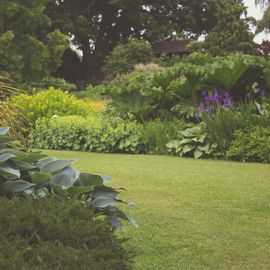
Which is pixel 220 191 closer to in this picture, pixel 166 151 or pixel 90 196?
pixel 90 196

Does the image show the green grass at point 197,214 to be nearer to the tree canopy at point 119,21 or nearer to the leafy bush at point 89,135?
the leafy bush at point 89,135

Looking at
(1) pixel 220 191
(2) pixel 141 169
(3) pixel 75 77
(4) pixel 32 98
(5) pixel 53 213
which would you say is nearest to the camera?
(5) pixel 53 213

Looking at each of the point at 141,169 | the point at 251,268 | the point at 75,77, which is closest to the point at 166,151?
the point at 141,169

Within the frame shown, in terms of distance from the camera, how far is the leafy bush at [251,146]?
856 centimetres

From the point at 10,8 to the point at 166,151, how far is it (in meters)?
15.2

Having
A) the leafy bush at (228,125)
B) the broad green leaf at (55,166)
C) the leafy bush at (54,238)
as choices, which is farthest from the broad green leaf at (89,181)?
the leafy bush at (228,125)

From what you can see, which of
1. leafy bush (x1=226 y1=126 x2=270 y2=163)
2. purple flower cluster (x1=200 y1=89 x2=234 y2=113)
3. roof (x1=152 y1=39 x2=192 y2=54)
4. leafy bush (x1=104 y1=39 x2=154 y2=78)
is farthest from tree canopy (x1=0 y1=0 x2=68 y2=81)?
leafy bush (x1=226 y1=126 x2=270 y2=163)

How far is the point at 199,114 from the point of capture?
1046 centimetres

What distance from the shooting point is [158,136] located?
33.1ft

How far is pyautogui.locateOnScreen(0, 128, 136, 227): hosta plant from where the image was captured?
9.79 feet

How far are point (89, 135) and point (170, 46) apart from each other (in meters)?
25.0

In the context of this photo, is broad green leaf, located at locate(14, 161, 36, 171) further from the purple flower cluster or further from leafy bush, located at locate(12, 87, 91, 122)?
leafy bush, located at locate(12, 87, 91, 122)

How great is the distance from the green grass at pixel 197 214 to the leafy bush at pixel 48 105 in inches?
221

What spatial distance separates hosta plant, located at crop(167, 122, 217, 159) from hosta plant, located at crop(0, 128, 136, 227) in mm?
6100
